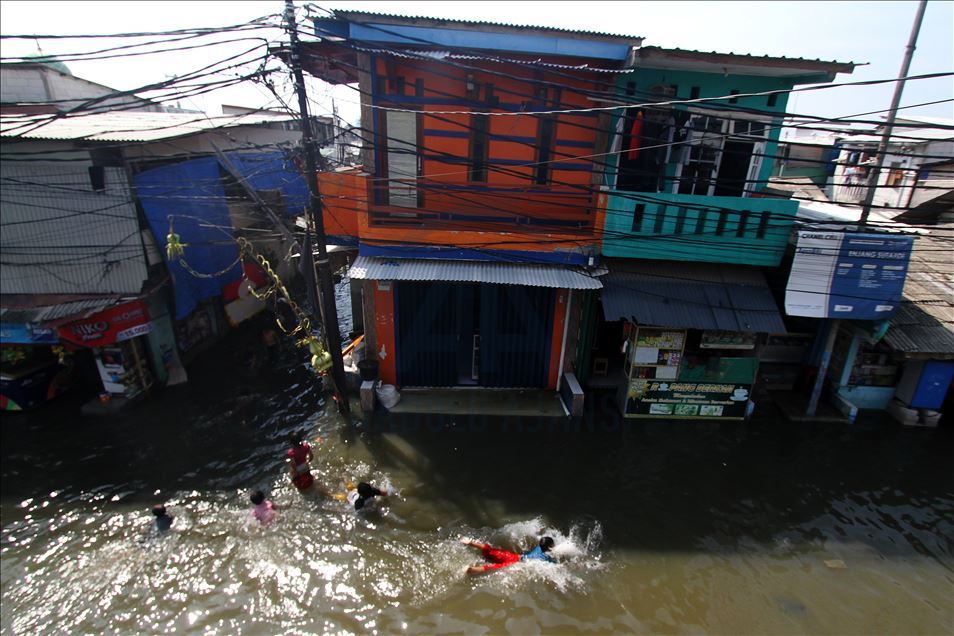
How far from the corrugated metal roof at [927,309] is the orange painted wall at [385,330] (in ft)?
39.2

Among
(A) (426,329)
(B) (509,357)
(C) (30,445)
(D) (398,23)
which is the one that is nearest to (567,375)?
(B) (509,357)

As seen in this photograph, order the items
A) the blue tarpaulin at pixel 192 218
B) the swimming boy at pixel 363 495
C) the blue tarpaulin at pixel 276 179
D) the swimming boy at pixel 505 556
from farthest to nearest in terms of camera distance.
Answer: the blue tarpaulin at pixel 276 179
the blue tarpaulin at pixel 192 218
the swimming boy at pixel 363 495
the swimming boy at pixel 505 556

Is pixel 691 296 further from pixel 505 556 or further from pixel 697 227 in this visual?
pixel 505 556

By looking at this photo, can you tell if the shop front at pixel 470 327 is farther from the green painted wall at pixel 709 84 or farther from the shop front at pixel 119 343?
the shop front at pixel 119 343

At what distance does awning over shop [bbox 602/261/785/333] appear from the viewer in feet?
35.2

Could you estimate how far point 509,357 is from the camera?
12398mm

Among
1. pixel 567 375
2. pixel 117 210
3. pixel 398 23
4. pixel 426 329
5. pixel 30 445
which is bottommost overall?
pixel 30 445

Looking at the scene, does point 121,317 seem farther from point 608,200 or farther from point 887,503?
point 887,503

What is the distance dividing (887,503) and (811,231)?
5700 millimetres

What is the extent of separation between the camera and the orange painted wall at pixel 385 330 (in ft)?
38.1

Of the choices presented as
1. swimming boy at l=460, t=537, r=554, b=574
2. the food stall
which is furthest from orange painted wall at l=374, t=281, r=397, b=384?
the food stall

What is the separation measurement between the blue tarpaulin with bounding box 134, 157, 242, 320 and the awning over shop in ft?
31.9

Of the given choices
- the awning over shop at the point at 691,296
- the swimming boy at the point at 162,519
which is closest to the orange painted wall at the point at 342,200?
the awning over shop at the point at 691,296

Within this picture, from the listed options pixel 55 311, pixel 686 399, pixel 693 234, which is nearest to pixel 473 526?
pixel 686 399
